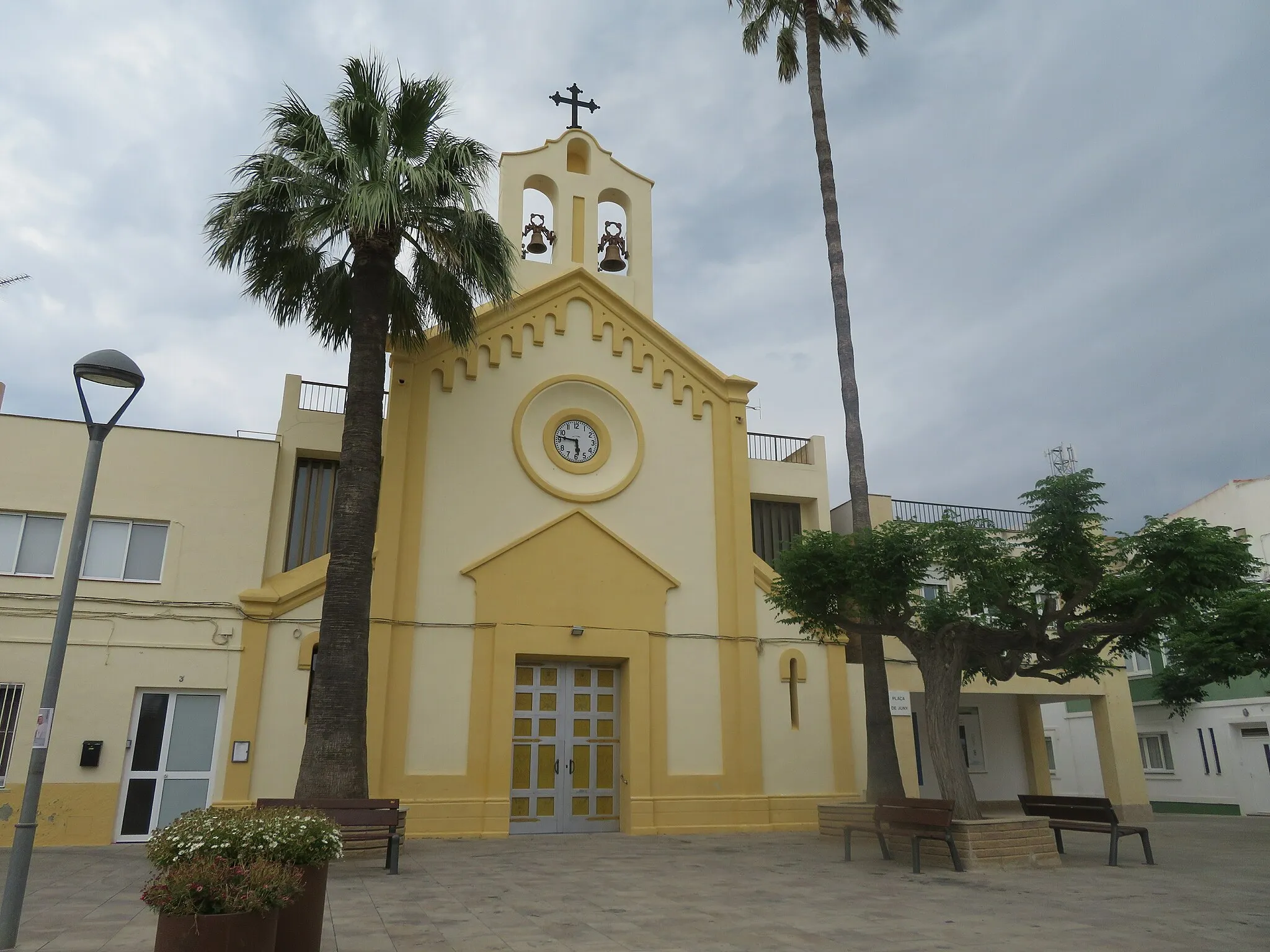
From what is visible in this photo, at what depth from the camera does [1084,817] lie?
1305 centimetres

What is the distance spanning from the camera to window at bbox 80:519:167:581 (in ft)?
51.1

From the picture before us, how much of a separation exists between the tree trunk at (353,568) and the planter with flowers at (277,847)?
19.6 feet

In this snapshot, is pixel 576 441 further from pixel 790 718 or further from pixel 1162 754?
pixel 1162 754

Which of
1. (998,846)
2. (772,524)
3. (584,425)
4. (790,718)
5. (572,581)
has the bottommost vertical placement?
(998,846)

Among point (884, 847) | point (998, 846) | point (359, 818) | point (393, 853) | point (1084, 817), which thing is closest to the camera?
point (393, 853)

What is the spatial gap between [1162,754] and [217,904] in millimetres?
32626

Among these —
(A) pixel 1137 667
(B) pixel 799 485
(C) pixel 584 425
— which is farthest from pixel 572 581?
(A) pixel 1137 667

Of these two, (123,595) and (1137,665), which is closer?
(123,595)

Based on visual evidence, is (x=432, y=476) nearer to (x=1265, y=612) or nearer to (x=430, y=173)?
(x=430, y=173)

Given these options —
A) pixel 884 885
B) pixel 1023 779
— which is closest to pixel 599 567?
pixel 884 885

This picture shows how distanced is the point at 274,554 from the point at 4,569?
414cm

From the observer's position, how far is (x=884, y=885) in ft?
33.7

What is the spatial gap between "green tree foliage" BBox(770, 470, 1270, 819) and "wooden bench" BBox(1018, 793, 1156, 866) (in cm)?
147

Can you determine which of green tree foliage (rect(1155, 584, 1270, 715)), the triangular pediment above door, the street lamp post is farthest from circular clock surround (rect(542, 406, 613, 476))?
the street lamp post
